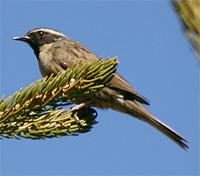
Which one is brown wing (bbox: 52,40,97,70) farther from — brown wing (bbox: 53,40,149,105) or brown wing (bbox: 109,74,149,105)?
brown wing (bbox: 109,74,149,105)

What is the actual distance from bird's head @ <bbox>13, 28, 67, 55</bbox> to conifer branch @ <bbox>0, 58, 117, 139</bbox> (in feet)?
14.9

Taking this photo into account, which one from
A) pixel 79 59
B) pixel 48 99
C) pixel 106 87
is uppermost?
pixel 79 59

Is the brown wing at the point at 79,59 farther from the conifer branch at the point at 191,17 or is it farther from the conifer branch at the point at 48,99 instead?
the conifer branch at the point at 191,17

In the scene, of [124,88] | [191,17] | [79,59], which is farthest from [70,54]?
[191,17]

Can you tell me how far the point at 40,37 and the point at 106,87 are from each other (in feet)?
7.51

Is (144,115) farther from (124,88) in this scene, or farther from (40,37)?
(40,37)

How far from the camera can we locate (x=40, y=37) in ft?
25.0

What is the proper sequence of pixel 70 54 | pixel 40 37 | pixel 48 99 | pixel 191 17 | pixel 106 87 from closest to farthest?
pixel 191 17 < pixel 48 99 < pixel 106 87 < pixel 70 54 < pixel 40 37

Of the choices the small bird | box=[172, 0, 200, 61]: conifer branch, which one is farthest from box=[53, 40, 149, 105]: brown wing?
box=[172, 0, 200, 61]: conifer branch

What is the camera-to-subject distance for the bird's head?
747 centimetres

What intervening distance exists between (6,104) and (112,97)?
3.45m

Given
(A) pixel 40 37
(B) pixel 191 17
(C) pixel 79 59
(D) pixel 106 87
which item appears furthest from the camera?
(A) pixel 40 37

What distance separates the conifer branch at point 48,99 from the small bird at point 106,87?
2575mm

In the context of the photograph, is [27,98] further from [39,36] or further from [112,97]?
[39,36]
